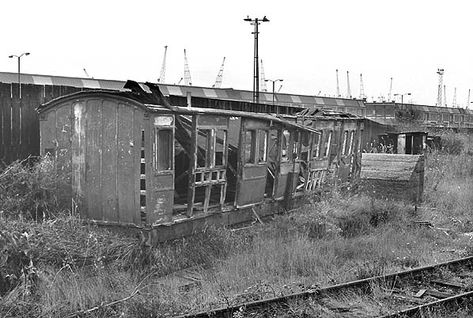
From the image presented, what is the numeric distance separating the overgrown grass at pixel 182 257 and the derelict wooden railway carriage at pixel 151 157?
1.38 feet

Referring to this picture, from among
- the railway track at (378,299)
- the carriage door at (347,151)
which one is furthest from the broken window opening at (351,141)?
the railway track at (378,299)

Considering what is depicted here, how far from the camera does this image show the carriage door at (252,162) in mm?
11305

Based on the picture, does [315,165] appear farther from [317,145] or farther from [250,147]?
[250,147]

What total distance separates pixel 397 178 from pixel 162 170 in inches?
351

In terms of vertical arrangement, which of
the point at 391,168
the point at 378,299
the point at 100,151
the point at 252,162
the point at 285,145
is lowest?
the point at 378,299

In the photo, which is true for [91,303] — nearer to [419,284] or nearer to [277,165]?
[419,284]

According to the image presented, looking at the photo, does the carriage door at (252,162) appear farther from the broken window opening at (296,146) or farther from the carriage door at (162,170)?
the carriage door at (162,170)

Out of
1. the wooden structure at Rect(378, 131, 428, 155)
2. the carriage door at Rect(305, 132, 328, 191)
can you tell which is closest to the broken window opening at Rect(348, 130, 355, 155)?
the carriage door at Rect(305, 132, 328, 191)

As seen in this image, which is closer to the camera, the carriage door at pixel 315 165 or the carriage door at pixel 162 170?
the carriage door at pixel 162 170

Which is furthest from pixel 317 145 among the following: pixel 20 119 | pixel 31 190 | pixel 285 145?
pixel 31 190

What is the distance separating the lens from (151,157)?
354 inches

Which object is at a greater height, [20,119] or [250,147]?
[20,119]

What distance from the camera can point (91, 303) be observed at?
Result: 7148 mm

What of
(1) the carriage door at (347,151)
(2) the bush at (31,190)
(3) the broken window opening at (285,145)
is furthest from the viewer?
(1) the carriage door at (347,151)
